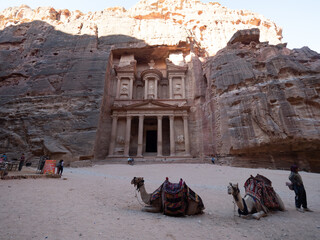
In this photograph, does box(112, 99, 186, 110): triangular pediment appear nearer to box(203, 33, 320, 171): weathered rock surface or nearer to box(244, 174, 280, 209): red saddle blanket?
box(203, 33, 320, 171): weathered rock surface

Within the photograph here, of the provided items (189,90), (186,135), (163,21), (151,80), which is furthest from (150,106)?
(163,21)

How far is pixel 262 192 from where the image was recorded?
13.5 feet

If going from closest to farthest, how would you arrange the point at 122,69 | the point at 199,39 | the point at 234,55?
the point at 234,55 < the point at 122,69 < the point at 199,39

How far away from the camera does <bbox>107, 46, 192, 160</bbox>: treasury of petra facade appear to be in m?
22.3

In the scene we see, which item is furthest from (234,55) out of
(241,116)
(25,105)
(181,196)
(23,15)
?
(23,15)

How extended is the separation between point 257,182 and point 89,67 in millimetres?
23993

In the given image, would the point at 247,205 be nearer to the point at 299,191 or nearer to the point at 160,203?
the point at 299,191

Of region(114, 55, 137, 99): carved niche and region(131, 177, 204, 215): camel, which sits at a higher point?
region(114, 55, 137, 99): carved niche

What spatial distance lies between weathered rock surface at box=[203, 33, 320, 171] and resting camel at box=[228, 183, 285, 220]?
37.0ft

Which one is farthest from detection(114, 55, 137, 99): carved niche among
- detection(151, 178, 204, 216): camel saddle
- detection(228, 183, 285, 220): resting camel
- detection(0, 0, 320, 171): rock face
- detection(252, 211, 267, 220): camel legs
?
detection(252, 211, 267, 220): camel legs

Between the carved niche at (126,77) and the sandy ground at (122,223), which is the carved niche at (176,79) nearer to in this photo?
the carved niche at (126,77)

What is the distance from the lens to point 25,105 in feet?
67.7

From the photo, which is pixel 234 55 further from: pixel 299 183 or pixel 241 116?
pixel 299 183

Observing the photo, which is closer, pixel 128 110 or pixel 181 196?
pixel 181 196
